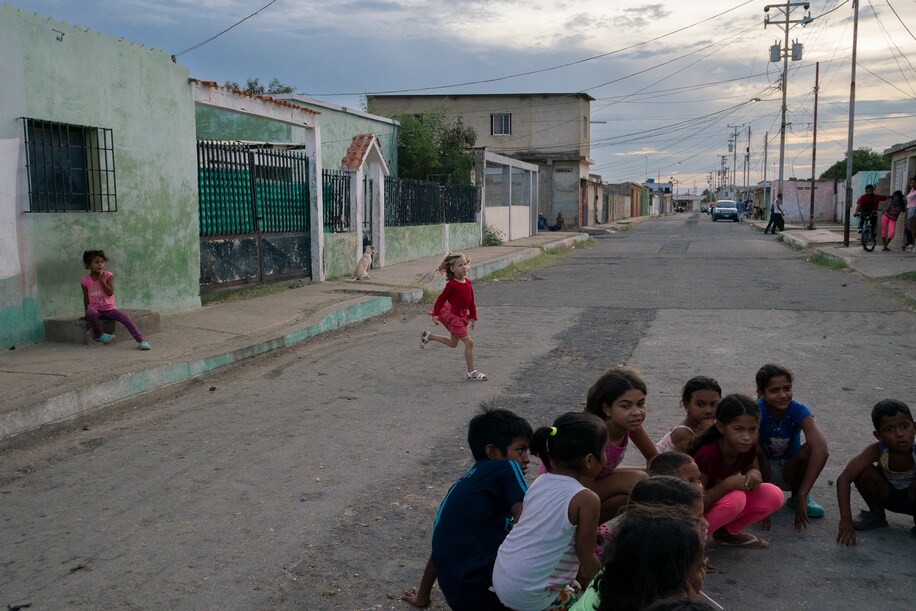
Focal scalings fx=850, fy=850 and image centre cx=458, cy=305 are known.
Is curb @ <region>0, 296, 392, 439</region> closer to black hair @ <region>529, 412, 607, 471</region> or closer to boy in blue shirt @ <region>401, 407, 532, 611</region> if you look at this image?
boy in blue shirt @ <region>401, 407, 532, 611</region>

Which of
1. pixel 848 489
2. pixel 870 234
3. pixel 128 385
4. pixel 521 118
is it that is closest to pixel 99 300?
pixel 128 385

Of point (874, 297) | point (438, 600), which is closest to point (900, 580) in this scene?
point (438, 600)

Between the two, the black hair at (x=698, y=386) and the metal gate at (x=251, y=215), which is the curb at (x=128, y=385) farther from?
the black hair at (x=698, y=386)

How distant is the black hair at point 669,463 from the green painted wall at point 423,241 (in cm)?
1493

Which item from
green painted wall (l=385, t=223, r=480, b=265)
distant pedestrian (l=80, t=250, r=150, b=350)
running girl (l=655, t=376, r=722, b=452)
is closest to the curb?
distant pedestrian (l=80, t=250, r=150, b=350)

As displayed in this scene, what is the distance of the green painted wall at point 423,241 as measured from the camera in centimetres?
1867

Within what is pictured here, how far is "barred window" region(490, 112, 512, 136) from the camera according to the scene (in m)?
48.7

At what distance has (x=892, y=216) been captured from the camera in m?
21.4

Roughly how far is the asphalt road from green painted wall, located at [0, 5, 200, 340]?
214 cm

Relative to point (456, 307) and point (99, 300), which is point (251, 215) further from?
point (456, 307)

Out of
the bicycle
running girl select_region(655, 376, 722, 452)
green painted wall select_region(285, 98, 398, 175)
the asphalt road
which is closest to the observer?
the asphalt road

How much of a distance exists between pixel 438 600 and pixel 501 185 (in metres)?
30.1

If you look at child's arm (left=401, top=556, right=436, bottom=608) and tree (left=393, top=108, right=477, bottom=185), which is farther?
tree (left=393, top=108, right=477, bottom=185)

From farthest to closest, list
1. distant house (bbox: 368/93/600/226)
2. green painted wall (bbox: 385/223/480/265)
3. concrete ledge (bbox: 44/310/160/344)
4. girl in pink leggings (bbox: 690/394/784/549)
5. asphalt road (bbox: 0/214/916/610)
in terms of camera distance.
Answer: distant house (bbox: 368/93/600/226) → green painted wall (bbox: 385/223/480/265) → concrete ledge (bbox: 44/310/160/344) → girl in pink leggings (bbox: 690/394/784/549) → asphalt road (bbox: 0/214/916/610)
